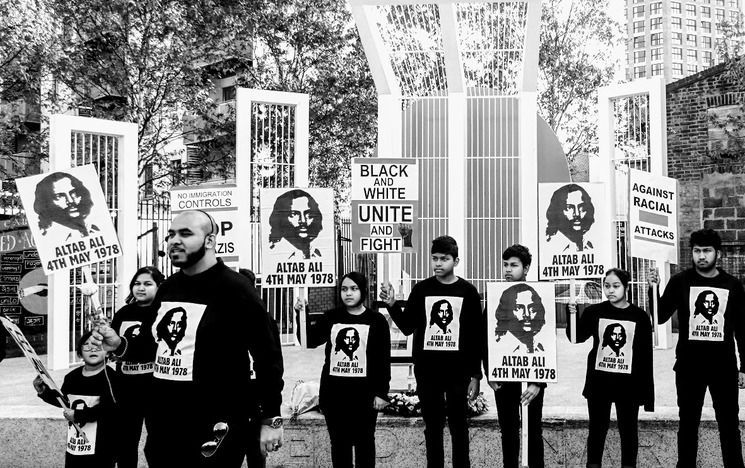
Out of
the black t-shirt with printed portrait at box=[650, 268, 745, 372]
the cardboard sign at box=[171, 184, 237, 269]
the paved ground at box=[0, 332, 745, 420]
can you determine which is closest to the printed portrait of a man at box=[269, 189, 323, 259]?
the cardboard sign at box=[171, 184, 237, 269]

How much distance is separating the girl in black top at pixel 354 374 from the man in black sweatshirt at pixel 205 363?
1.62 metres

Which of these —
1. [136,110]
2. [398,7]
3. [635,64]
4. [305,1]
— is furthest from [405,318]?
[635,64]

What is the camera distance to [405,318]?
6078 millimetres

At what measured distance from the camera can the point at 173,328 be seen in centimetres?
406

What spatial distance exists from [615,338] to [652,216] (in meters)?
2.33

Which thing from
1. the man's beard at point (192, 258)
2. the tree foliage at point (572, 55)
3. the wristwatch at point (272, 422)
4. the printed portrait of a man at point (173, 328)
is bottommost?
the wristwatch at point (272, 422)

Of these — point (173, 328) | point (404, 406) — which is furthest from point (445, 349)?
point (173, 328)

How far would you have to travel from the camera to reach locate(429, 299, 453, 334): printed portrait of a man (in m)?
5.93

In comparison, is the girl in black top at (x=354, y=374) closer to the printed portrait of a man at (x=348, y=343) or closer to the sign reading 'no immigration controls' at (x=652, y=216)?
the printed portrait of a man at (x=348, y=343)

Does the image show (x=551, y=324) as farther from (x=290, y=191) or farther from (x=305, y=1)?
(x=305, y=1)

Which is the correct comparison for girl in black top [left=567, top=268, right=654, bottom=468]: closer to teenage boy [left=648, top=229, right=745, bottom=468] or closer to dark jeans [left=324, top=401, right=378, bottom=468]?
teenage boy [left=648, top=229, right=745, bottom=468]

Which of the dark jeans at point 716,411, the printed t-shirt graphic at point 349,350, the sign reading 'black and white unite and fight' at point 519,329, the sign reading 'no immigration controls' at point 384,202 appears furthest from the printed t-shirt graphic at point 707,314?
the sign reading 'no immigration controls' at point 384,202

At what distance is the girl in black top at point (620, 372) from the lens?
19.6 ft

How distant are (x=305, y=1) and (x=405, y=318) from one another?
13.7m
